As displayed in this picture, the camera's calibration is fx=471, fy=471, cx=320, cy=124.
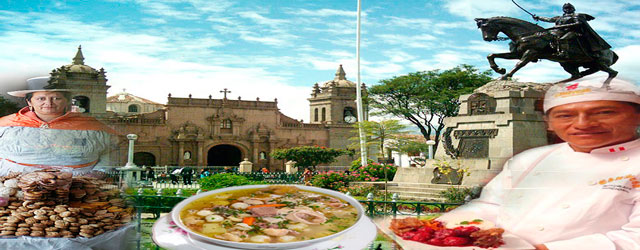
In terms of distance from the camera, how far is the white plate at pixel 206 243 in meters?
1.80

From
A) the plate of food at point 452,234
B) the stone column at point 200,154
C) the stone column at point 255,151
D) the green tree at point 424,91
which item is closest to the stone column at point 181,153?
the stone column at point 200,154

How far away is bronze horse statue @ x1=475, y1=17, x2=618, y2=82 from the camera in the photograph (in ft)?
16.3

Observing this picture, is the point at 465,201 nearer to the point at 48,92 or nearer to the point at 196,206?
the point at 196,206

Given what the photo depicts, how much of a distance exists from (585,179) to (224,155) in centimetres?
4146

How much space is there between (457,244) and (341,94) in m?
33.9

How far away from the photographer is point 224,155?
42.3m

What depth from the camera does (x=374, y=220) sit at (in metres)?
2.38

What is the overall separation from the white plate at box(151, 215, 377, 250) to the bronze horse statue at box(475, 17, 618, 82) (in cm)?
309

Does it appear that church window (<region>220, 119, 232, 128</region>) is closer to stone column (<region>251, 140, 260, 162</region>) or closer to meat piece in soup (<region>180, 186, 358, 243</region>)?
stone column (<region>251, 140, 260, 162</region>)

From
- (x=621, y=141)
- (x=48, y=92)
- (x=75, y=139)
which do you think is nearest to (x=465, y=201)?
(x=621, y=141)

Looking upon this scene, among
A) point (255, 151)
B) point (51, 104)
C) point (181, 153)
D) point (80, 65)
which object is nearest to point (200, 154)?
point (181, 153)

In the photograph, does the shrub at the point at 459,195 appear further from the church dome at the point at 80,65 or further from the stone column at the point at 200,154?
the stone column at the point at 200,154

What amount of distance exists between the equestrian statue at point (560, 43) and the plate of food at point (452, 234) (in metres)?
2.48

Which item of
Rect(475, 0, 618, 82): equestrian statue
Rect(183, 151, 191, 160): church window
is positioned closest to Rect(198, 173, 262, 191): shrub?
Rect(475, 0, 618, 82): equestrian statue
